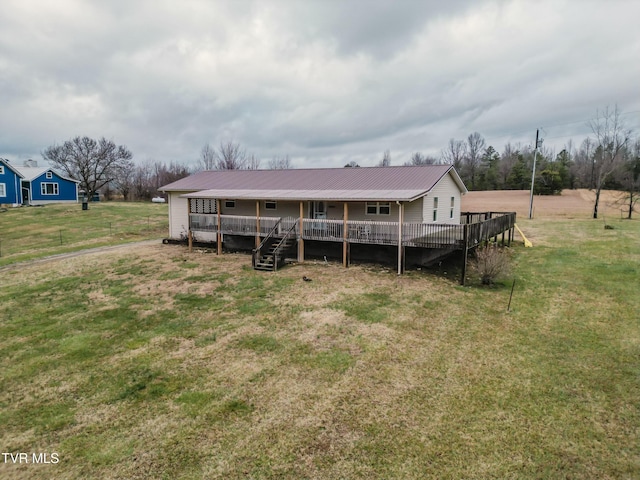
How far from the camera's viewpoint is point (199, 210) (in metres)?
23.8

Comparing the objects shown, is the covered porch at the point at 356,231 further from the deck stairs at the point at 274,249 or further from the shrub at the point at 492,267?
the shrub at the point at 492,267

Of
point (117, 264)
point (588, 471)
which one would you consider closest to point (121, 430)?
point (588, 471)

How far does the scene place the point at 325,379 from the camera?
732 cm

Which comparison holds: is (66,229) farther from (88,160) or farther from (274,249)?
(88,160)

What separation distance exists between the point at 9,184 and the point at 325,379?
4927 cm

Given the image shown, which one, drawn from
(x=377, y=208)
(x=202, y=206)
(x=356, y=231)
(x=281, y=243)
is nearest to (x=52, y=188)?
(x=202, y=206)

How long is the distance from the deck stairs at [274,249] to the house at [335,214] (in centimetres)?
5

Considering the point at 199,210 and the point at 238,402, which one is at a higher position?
the point at 199,210

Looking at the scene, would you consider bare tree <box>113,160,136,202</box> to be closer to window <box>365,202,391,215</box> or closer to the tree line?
the tree line

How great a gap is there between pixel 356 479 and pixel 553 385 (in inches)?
181

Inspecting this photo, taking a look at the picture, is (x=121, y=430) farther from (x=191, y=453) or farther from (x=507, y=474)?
(x=507, y=474)

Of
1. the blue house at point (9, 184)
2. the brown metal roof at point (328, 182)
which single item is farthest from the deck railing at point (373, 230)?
the blue house at point (9, 184)

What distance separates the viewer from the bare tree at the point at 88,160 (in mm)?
56344

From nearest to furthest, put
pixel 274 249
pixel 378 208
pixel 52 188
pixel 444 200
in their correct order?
pixel 274 249, pixel 378 208, pixel 444 200, pixel 52 188
